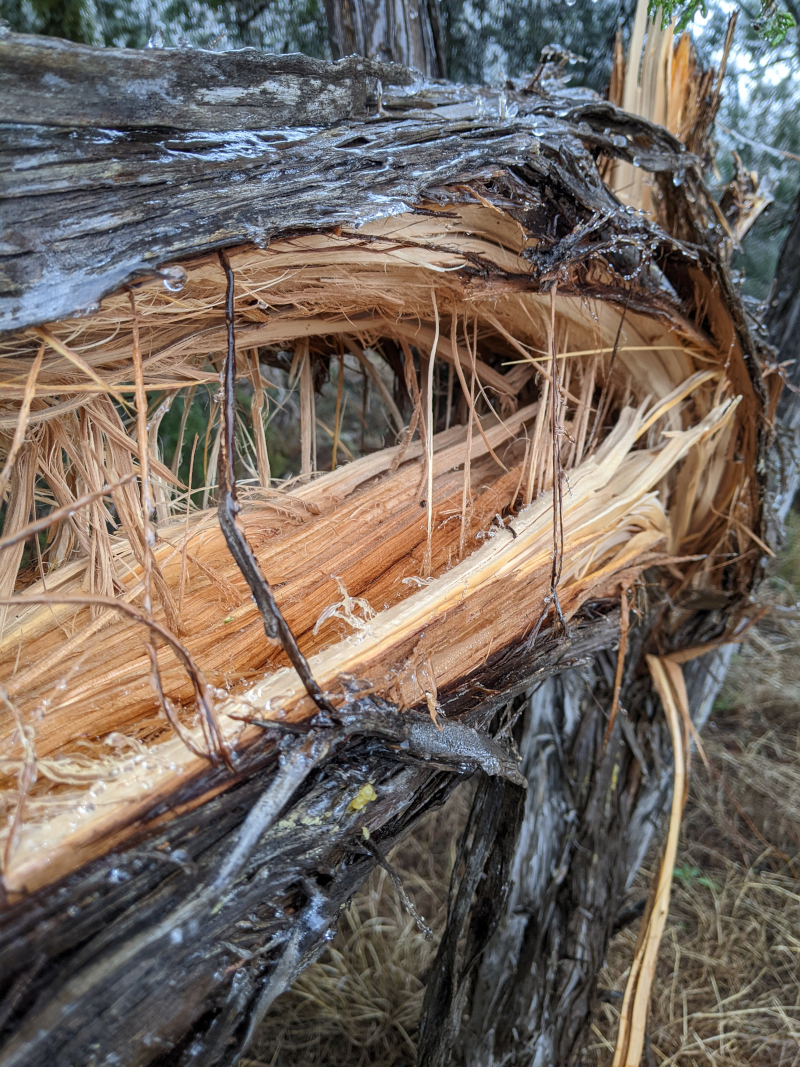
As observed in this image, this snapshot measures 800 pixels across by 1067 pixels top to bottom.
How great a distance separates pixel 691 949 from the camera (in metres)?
1.57

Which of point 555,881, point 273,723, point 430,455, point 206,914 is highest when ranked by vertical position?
point 430,455

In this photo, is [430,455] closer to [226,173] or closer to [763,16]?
[226,173]

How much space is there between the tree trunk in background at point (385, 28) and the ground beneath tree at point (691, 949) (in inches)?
53.7

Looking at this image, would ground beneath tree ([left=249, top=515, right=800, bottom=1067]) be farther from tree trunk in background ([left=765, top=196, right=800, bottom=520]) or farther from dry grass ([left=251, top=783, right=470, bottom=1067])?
tree trunk in background ([left=765, top=196, right=800, bottom=520])

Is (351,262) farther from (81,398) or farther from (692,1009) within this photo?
(692,1009)

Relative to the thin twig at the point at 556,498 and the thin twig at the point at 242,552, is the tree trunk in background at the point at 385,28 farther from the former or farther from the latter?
the thin twig at the point at 242,552

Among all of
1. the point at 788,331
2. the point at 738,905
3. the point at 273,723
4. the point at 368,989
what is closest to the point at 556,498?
the point at 273,723

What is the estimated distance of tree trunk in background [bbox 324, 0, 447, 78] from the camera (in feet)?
4.07

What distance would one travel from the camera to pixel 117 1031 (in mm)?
469

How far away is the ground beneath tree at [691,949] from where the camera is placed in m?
1.34

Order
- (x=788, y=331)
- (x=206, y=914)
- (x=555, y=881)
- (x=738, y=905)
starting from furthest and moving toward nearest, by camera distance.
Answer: (x=738, y=905)
(x=788, y=331)
(x=555, y=881)
(x=206, y=914)

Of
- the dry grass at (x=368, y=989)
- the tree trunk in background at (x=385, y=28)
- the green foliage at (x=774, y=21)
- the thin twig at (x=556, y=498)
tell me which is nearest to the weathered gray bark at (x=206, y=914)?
the thin twig at (x=556, y=498)

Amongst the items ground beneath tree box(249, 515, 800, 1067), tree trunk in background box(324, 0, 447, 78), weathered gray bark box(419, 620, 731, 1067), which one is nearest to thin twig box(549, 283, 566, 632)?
weathered gray bark box(419, 620, 731, 1067)

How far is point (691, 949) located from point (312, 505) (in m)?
1.55
